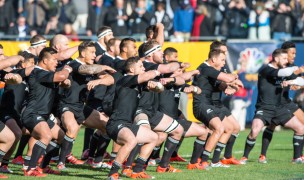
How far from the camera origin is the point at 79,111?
16.8 meters

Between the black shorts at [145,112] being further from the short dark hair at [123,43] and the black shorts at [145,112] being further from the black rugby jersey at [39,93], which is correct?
the black rugby jersey at [39,93]

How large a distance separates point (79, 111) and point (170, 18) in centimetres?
1105

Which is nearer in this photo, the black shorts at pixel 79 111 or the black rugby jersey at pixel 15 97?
the black rugby jersey at pixel 15 97

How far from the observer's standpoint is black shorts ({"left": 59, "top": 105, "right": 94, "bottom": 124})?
16.6 metres

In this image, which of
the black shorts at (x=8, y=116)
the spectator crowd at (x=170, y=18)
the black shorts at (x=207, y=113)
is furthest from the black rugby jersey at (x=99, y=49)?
the spectator crowd at (x=170, y=18)

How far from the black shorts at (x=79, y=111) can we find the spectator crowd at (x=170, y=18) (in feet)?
32.0

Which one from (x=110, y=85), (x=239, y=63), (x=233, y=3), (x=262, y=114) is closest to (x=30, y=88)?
(x=110, y=85)

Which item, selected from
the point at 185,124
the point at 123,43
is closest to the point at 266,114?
the point at 185,124

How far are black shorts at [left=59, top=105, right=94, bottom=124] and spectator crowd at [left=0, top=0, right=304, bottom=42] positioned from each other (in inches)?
384

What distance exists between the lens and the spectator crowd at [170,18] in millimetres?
26953

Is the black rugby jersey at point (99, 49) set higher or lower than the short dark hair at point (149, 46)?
lower

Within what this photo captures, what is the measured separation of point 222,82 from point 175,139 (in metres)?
1.80

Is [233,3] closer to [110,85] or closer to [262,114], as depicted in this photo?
[262,114]

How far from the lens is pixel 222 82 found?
17.3m
